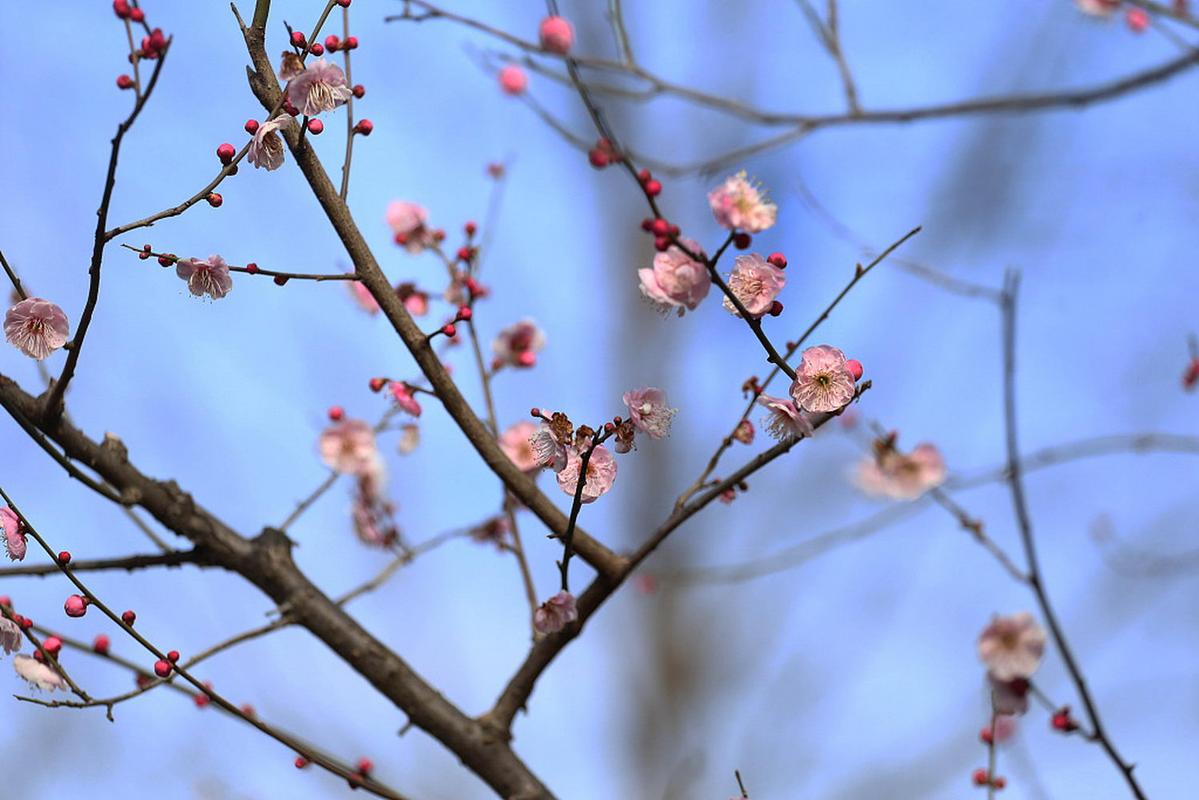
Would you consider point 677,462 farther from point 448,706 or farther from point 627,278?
point 448,706

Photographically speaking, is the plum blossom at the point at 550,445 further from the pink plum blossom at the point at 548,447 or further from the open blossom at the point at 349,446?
the open blossom at the point at 349,446

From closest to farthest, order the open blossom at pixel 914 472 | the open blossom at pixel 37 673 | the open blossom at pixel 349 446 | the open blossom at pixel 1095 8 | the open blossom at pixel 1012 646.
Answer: the open blossom at pixel 37 673 → the open blossom at pixel 1012 646 → the open blossom at pixel 349 446 → the open blossom at pixel 914 472 → the open blossom at pixel 1095 8

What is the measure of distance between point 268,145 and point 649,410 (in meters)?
0.67

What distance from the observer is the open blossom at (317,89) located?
1.42 meters

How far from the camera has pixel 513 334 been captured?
2.52 m

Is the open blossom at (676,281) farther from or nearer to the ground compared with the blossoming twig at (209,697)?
farther from the ground

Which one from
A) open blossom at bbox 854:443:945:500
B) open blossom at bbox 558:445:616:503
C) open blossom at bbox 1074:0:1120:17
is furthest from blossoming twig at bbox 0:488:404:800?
open blossom at bbox 1074:0:1120:17

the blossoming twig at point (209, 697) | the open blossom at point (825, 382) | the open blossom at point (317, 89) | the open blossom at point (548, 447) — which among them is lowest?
the blossoming twig at point (209, 697)

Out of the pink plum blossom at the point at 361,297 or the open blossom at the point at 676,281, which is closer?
the open blossom at the point at 676,281

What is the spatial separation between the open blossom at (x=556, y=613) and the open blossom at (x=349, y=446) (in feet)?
4.02

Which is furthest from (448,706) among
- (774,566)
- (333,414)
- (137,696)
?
(774,566)

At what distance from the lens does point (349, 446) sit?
9.00ft

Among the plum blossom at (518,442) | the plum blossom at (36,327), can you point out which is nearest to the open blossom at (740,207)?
the plum blossom at (36,327)

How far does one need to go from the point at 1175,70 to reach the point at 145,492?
255cm
